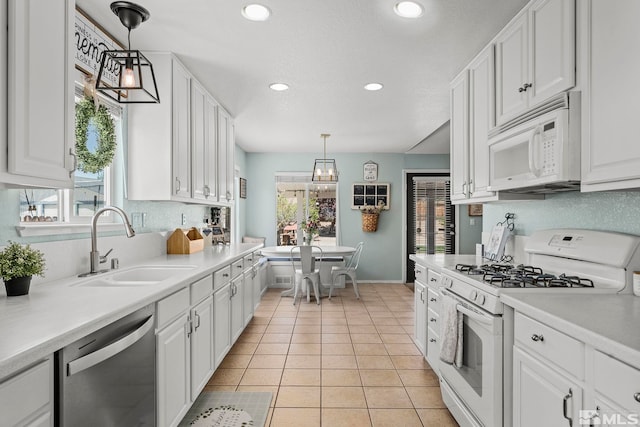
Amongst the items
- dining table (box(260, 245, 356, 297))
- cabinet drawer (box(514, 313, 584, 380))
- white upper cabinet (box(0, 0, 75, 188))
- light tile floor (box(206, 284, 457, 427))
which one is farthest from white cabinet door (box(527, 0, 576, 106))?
dining table (box(260, 245, 356, 297))

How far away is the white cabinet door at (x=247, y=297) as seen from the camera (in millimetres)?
3717

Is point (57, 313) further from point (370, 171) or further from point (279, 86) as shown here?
point (370, 171)

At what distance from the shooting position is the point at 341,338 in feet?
12.6

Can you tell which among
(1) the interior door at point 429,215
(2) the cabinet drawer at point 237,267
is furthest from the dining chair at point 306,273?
(1) the interior door at point 429,215

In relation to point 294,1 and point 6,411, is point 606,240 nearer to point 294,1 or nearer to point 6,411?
point 294,1

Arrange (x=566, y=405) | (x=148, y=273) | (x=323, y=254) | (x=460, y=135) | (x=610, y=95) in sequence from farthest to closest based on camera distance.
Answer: (x=323, y=254), (x=460, y=135), (x=148, y=273), (x=610, y=95), (x=566, y=405)

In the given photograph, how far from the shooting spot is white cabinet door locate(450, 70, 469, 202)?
2891mm

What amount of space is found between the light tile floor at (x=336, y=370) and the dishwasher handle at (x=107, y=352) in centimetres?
115

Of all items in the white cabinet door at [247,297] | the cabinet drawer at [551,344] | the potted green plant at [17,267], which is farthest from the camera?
the white cabinet door at [247,297]

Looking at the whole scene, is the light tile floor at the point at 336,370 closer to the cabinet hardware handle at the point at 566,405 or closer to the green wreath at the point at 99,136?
the cabinet hardware handle at the point at 566,405

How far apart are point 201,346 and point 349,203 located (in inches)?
193

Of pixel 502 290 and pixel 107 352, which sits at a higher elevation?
pixel 502 290

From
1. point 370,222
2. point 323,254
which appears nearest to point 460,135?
point 323,254

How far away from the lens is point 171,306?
6.23 feet
